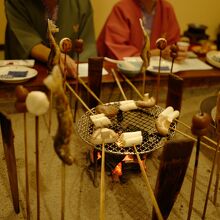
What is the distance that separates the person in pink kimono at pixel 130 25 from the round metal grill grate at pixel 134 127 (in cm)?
123

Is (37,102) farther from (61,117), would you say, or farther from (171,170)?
(171,170)

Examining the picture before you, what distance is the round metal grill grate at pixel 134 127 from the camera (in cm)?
137

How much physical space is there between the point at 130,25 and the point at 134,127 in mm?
1736

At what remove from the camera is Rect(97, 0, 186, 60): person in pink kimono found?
2.95 metres

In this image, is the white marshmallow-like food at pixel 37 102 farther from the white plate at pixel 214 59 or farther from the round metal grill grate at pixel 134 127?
the white plate at pixel 214 59

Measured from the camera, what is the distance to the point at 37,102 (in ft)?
2.69

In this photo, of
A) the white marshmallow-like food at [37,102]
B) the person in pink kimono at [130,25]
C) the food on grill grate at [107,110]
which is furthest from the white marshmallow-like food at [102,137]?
the person in pink kimono at [130,25]

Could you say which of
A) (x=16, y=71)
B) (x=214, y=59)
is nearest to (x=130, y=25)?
(x=214, y=59)

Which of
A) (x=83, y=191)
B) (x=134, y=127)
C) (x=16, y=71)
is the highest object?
(x=16, y=71)

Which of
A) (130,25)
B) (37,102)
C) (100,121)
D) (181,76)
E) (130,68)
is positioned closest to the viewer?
(37,102)

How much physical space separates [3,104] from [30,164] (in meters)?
0.47

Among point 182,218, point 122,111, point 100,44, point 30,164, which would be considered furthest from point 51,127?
point 100,44

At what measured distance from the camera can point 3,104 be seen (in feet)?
6.21

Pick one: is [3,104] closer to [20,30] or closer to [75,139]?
[75,139]
